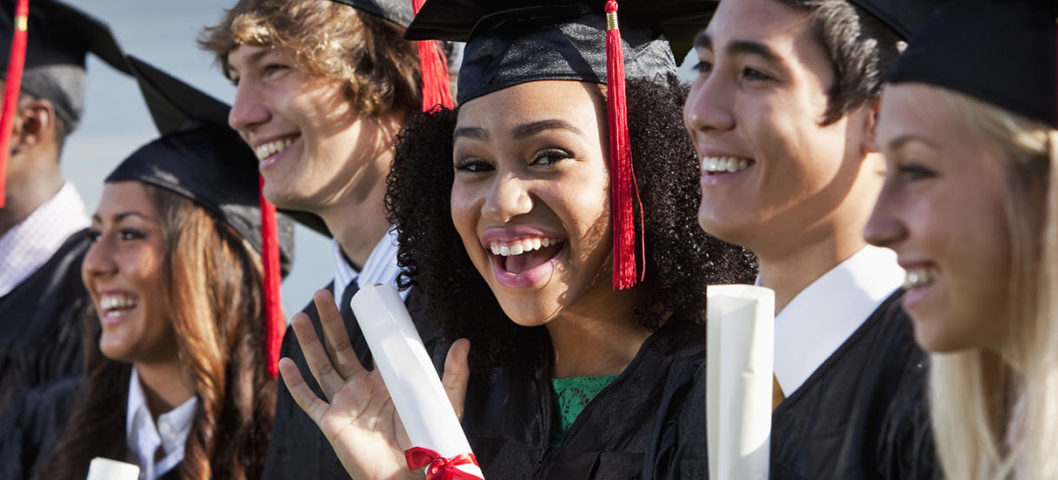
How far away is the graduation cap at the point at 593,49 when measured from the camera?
2635mm

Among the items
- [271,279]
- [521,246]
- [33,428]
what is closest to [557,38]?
[521,246]

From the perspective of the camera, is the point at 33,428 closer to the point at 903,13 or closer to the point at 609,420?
the point at 609,420

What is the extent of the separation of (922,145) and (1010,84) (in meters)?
0.12

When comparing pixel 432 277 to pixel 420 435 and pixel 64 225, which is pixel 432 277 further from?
pixel 64 225

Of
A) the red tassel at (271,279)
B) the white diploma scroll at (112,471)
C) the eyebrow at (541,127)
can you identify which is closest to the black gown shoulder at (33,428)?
the red tassel at (271,279)

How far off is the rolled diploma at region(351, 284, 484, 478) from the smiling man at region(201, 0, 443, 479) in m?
1.05

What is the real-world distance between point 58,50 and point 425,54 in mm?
2245

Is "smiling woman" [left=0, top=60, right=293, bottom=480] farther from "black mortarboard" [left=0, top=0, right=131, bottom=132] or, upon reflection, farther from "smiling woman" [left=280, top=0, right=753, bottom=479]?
"smiling woman" [left=280, top=0, right=753, bottom=479]

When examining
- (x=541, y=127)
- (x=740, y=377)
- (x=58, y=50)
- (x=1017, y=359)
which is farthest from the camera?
(x=58, y=50)

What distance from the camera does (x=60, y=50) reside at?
521 centimetres

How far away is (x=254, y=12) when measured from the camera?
3.70 meters

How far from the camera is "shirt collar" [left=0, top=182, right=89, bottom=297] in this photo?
16.1 feet

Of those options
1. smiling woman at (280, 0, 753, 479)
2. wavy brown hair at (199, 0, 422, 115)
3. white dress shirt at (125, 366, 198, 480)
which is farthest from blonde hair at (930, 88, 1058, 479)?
white dress shirt at (125, 366, 198, 480)

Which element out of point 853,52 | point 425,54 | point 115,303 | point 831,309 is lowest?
point 831,309
